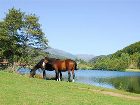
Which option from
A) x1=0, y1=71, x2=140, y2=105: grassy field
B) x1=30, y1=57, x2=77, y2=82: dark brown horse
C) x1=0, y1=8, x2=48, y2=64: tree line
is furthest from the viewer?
x1=0, y1=8, x2=48, y2=64: tree line

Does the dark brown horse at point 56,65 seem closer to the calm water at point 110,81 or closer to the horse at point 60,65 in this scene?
the horse at point 60,65

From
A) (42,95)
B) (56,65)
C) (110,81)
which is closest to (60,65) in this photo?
(56,65)

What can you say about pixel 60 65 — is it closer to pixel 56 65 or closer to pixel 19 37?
pixel 56 65

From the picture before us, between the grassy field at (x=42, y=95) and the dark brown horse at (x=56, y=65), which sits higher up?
the dark brown horse at (x=56, y=65)

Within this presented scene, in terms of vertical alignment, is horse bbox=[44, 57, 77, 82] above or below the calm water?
above

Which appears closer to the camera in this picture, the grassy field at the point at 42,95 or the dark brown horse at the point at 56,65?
the grassy field at the point at 42,95

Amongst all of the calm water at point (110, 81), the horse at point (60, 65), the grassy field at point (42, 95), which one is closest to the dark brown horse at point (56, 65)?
the horse at point (60, 65)

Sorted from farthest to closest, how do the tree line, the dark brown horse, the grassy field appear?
the tree line
the dark brown horse
the grassy field

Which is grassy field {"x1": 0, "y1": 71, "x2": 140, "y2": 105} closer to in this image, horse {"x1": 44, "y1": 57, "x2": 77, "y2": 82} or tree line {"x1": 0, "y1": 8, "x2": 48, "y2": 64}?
horse {"x1": 44, "y1": 57, "x2": 77, "y2": 82}

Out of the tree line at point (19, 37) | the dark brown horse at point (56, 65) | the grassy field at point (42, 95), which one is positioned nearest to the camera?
the grassy field at point (42, 95)

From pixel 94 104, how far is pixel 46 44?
3631cm

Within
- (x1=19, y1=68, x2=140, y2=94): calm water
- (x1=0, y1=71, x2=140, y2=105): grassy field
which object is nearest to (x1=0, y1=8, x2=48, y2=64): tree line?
(x1=19, y1=68, x2=140, y2=94): calm water

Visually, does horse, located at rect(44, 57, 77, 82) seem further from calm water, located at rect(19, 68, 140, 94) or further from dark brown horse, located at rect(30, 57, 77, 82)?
calm water, located at rect(19, 68, 140, 94)

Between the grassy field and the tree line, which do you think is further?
the tree line
